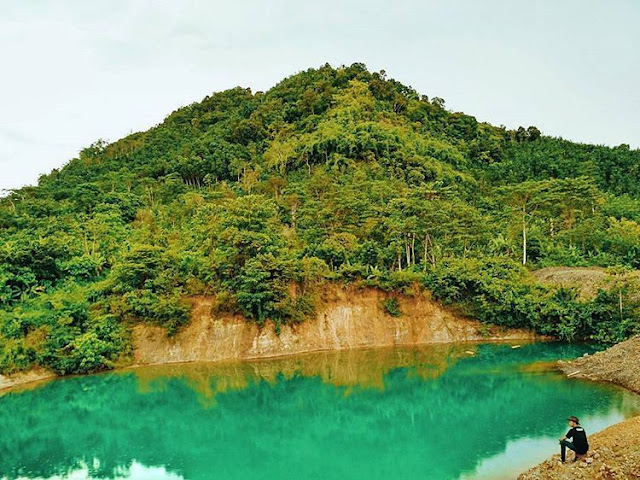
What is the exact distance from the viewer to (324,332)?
28.6 m

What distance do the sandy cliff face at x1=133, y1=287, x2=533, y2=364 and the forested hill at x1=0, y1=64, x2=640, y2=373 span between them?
0.75m

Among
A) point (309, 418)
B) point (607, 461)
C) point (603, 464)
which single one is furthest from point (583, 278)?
point (603, 464)

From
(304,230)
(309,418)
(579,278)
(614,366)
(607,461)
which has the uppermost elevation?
(304,230)

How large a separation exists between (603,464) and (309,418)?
31.3 feet

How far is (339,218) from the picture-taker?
113 feet

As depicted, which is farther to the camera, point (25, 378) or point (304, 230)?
point (304, 230)

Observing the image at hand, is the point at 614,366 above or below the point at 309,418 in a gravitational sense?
above

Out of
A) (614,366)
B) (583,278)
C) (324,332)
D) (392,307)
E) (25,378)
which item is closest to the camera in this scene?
(614,366)

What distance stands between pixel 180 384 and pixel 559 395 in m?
15.0

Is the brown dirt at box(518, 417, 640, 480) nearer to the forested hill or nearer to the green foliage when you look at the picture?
the forested hill

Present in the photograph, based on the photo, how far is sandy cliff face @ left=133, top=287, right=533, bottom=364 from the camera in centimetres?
2683

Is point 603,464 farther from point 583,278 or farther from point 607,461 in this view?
point 583,278

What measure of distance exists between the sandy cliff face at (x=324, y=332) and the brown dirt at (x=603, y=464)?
1731cm

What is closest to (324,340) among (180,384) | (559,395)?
(180,384)
